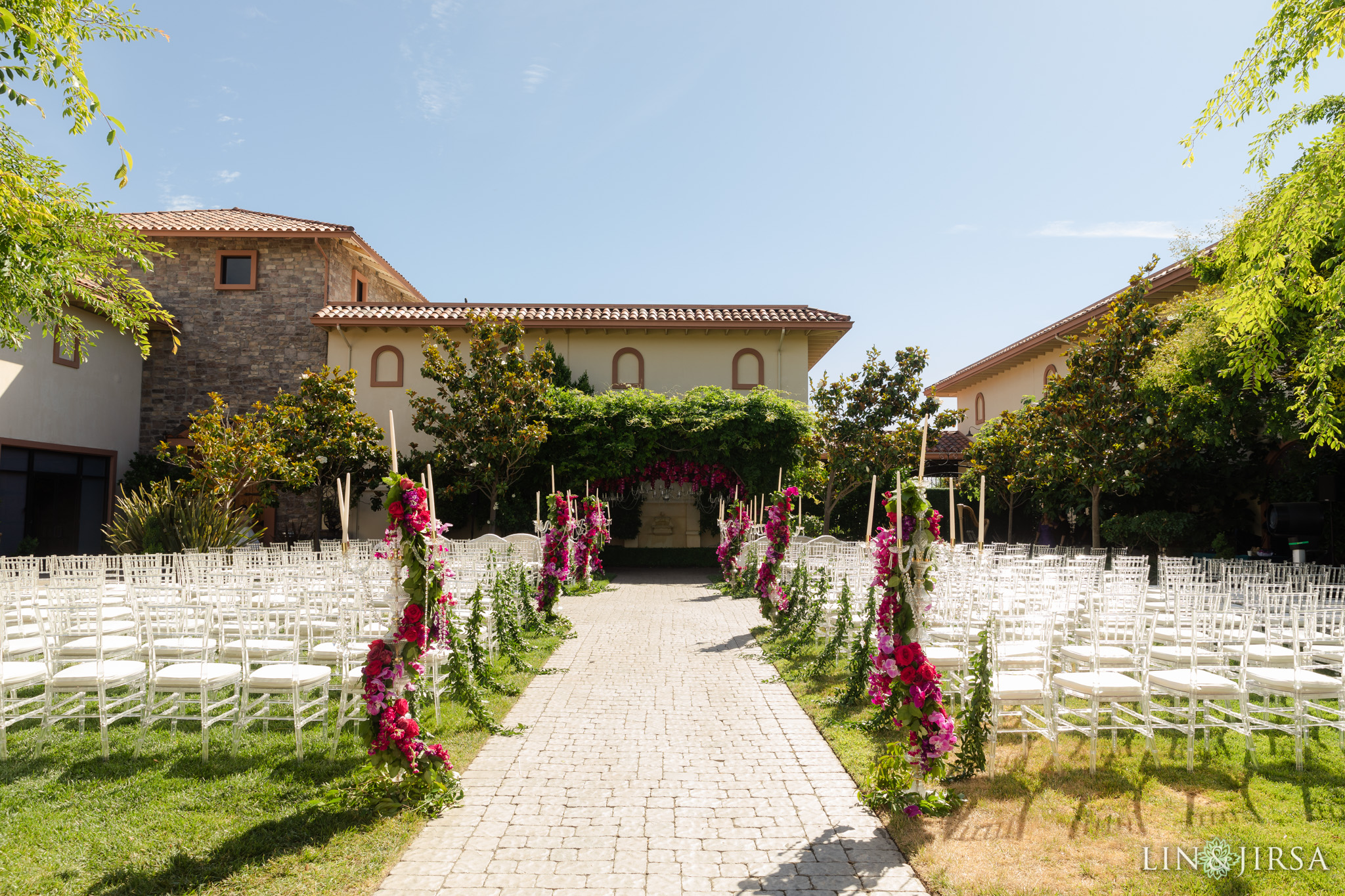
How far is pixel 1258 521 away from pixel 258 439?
66.9ft

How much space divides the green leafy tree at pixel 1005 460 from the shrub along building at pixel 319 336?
4.73m

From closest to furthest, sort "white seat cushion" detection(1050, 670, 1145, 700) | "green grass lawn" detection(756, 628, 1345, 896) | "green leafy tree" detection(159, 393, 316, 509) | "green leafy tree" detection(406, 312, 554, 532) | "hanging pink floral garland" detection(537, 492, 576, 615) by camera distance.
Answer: "green grass lawn" detection(756, 628, 1345, 896), "white seat cushion" detection(1050, 670, 1145, 700), "hanging pink floral garland" detection(537, 492, 576, 615), "green leafy tree" detection(159, 393, 316, 509), "green leafy tree" detection(406, 312, 554, 532)

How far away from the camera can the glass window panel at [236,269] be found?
2067 centimetres

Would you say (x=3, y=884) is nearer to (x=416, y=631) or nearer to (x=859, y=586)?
(x=416, y=631)

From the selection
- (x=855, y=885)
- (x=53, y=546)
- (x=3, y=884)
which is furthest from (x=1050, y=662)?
(x=53, y=546)

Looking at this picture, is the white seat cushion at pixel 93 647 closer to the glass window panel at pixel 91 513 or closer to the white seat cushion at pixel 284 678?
the white seat cushion at pixel 284 678

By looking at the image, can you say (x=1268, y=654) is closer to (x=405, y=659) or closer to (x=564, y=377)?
(x=405, y=659)

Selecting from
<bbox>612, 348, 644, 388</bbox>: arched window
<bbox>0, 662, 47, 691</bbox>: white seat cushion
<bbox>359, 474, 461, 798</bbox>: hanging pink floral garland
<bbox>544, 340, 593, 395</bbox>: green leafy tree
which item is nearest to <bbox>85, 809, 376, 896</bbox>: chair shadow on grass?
<bbox>359, 474, 461, 798</bbox>: hanging pink floral garland

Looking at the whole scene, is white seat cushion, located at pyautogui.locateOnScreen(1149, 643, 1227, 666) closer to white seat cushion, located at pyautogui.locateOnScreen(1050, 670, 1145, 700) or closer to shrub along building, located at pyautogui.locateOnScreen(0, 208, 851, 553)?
white seat cushion, located at pyautogui.locateOnScreen(1050, 670, 1145, 700)

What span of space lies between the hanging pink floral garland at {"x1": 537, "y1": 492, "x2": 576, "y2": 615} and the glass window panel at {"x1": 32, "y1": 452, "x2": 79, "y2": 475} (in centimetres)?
1202

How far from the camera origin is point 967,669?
18.4 feet

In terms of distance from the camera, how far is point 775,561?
10.9 meters

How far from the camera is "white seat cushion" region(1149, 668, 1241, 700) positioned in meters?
4.82

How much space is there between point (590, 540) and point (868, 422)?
24.4ft
